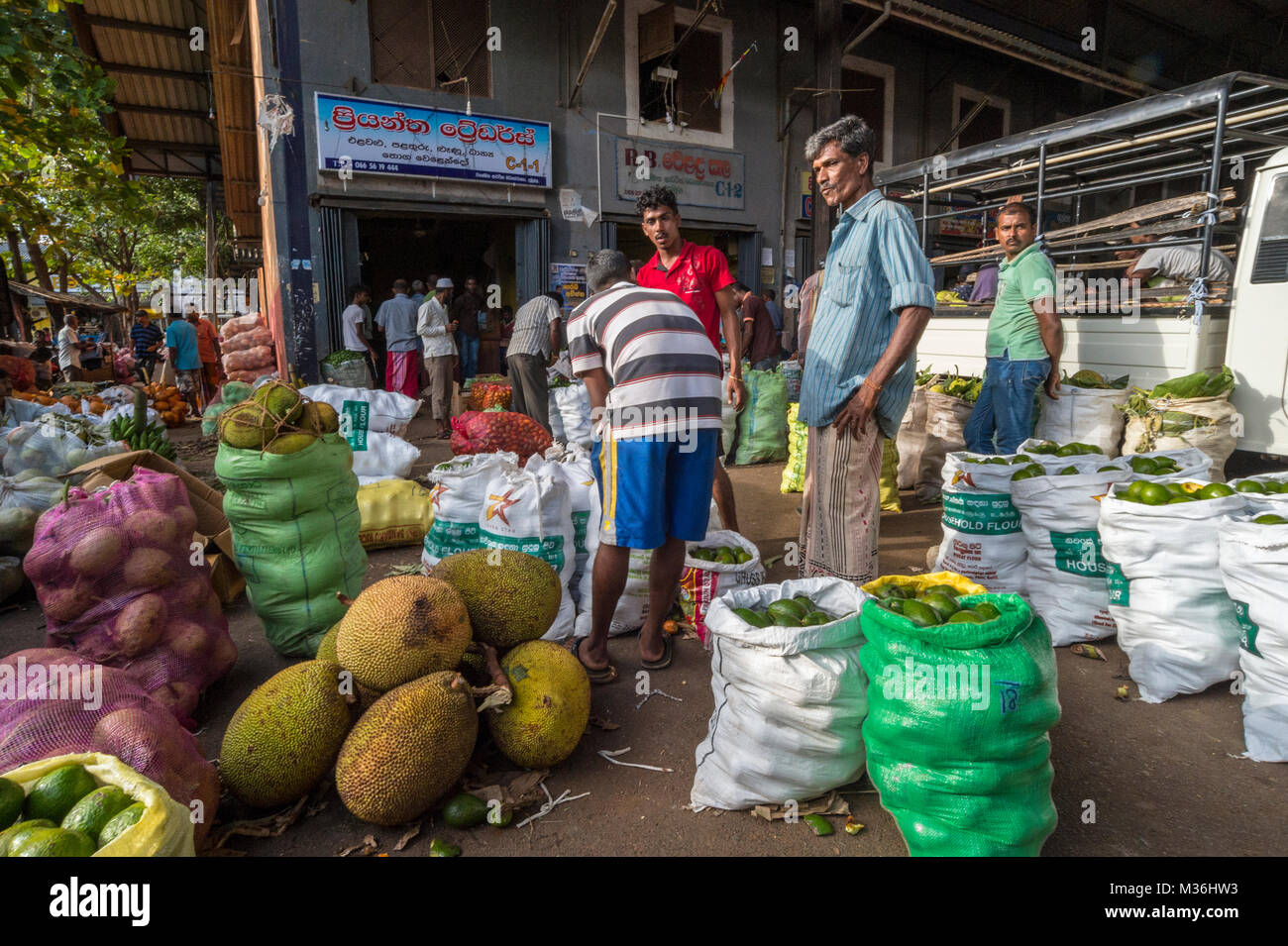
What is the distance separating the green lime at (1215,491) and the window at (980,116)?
1537cm

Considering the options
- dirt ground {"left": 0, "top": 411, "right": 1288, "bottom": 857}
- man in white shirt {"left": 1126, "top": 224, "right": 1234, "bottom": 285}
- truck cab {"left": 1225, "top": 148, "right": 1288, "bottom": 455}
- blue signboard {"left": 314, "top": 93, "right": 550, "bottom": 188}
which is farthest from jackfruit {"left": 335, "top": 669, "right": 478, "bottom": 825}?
blue signboard {"left": 314, "top": 93, "right": 550, "bottom": 188}

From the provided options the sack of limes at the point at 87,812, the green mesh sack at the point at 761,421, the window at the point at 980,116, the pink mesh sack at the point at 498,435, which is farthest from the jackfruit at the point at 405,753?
the window at the point at 980,116

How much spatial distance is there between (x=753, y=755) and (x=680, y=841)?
12.9 inches

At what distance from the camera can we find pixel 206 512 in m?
4.17

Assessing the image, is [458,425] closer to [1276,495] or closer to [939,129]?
[1276,495]

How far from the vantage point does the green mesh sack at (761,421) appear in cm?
700

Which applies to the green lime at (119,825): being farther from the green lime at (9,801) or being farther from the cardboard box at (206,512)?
the cardboard box at (206,512)

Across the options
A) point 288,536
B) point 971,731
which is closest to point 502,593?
point 288,536

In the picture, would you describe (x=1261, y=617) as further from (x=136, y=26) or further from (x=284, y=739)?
(x=136, y=26)

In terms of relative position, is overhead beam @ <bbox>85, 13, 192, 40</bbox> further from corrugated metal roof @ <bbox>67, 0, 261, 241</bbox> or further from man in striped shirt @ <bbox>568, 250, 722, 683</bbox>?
man in striped shirt @ <bbox>568, 250, 722, 683</bbox>

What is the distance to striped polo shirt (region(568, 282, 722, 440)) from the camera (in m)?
2.88

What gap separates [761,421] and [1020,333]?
2.62 m

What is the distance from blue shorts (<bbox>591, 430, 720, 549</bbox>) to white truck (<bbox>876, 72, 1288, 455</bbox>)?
4153 millimetres

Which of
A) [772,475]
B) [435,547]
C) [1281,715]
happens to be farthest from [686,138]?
[1281,715]
